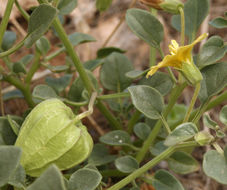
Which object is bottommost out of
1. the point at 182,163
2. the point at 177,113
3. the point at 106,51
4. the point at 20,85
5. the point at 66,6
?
the point at 177,113

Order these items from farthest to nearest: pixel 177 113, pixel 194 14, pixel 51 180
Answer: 1. pixel 177 113
2. pixel 194 14
3. pixel 51 180

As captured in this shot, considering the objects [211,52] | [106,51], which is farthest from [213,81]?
[106,51]

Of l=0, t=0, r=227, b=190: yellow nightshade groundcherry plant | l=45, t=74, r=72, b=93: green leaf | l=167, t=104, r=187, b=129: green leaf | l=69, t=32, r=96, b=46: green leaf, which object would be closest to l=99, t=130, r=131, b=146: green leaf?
l=0, t=0, r=227, b=190: yellow nightshade groundcherry plant

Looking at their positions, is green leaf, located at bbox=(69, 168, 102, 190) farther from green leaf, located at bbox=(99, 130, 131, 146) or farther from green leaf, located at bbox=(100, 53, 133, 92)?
green leaf, located at bbox=(100, 53, 133, 92)

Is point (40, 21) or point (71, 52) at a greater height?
point (40, 21)

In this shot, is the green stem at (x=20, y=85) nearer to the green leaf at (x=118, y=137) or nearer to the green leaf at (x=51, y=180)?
the green leaf at (x=118, y=137)

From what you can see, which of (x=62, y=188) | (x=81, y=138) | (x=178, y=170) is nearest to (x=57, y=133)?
(x=81, y=138)

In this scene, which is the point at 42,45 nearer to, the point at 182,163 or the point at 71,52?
the point at 71,52
